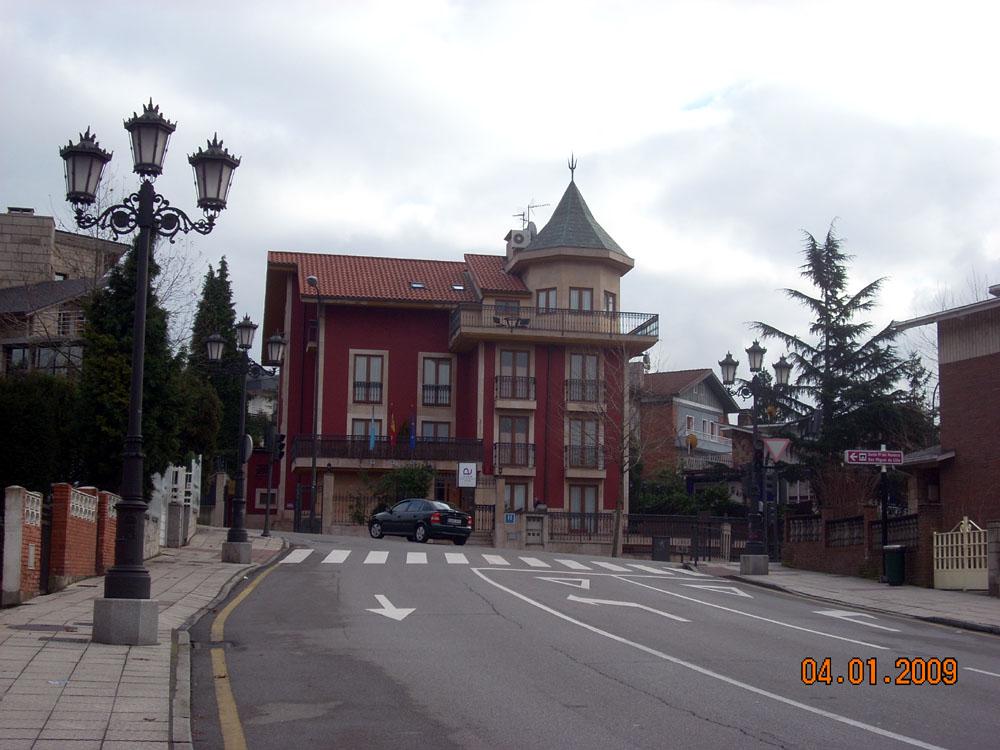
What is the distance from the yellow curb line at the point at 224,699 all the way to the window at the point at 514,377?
38.2 metres

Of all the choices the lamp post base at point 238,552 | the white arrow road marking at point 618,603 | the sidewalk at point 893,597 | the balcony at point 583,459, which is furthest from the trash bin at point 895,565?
the balcony at point 583,459

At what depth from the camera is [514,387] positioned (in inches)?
2125

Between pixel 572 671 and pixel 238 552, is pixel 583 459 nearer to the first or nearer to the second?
pixel 238 552

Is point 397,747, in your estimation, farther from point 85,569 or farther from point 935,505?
point 935,505

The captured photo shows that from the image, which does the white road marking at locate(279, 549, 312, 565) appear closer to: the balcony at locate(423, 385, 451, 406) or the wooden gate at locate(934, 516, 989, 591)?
the wooden gate at locate(934, 516, 989, 591)

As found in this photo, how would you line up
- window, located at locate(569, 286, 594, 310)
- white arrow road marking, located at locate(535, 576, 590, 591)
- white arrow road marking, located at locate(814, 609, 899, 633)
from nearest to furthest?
white arrow road marking, located at locate(814, 609, 899, 633)
white arrow road marking, located at locate(535, 576, 590, 591)
window, located at locate(569, 286, 594, 310)

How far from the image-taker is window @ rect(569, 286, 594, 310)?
2173 inches

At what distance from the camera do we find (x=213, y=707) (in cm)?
987

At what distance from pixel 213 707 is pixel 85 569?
37.1ft

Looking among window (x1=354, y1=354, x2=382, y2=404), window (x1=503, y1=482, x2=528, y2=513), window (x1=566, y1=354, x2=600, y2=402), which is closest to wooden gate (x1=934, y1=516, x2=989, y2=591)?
window (x1=566, y1=354, x2=600, y2=402)

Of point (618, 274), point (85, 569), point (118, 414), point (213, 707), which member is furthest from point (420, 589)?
point (618, 274)

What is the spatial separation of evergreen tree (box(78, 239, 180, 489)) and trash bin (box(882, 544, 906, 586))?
1608 cm

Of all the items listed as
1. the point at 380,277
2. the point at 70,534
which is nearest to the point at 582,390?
the point at 380,277

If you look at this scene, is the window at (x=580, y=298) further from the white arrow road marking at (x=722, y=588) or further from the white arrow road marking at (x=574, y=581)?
the white arrow road marking at (x=574, y=581)
